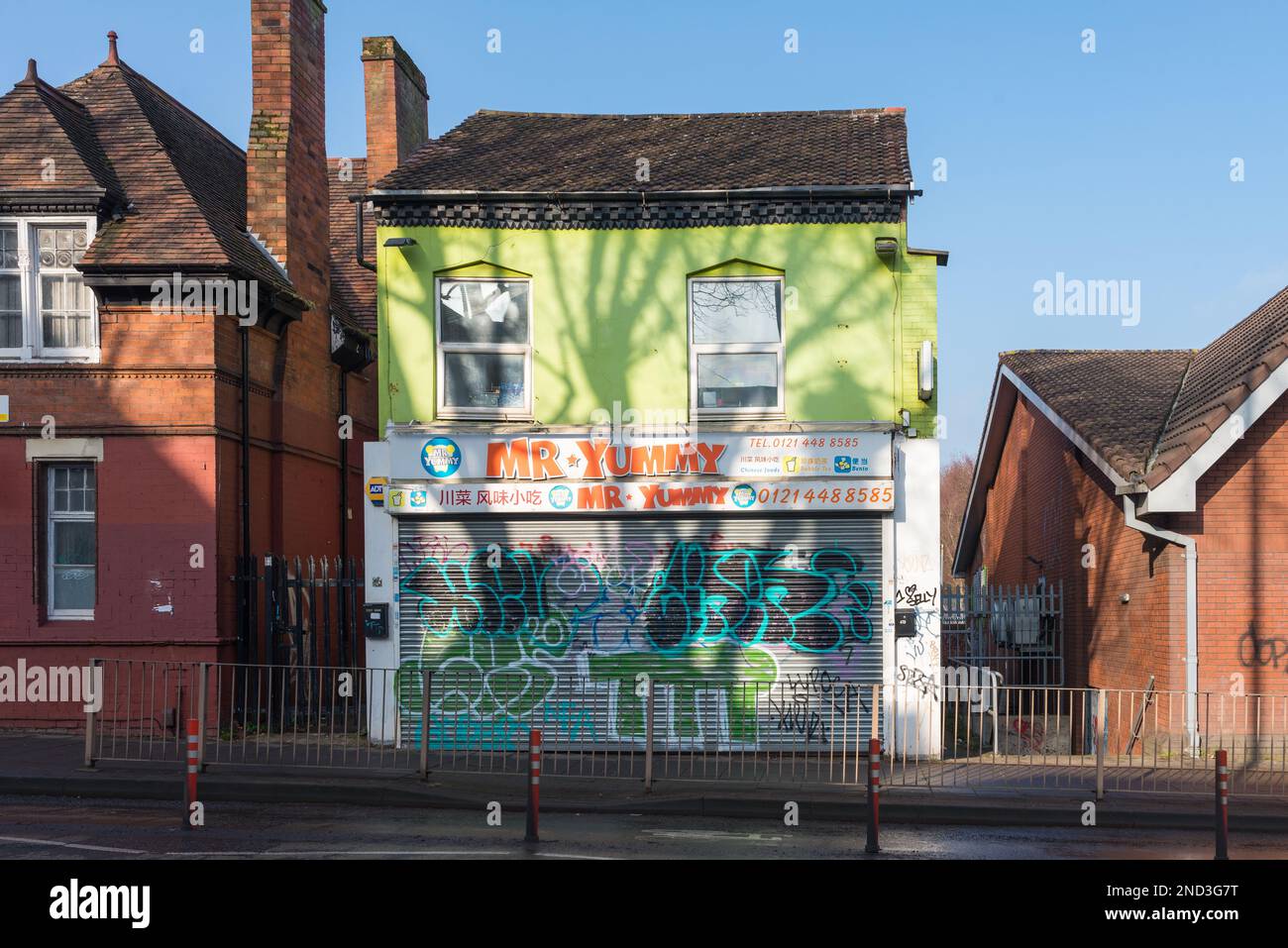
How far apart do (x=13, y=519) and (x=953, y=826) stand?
40.9 ft

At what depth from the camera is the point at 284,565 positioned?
60.7 feet

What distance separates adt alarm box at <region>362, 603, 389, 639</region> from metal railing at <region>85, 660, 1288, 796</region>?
54cm

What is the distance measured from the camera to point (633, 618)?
55.6 feet

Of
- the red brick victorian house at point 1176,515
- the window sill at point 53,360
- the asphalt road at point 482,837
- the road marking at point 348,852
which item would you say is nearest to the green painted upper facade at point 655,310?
the red brick victorian house at point 1176,515

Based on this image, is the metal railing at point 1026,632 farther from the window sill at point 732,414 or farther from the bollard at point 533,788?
the bollard at point 533,788

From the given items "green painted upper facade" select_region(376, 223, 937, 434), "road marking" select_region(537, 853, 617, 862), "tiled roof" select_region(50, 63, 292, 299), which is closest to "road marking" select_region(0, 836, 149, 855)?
"road marking" select_region(537, 853, 617, 862)

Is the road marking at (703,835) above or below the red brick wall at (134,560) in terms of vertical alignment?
below

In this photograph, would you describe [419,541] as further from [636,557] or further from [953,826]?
[953,826]

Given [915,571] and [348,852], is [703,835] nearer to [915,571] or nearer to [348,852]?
[348,852]

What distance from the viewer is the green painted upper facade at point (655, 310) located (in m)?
17.0

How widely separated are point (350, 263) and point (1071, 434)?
1321 cm

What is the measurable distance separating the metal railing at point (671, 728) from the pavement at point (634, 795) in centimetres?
46

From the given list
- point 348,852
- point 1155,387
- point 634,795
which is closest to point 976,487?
point 1155,387

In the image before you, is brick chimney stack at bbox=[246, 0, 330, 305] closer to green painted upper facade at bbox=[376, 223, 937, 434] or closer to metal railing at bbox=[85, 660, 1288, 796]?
green painted upper facade at bbox=[376, 223, 937, 434]
